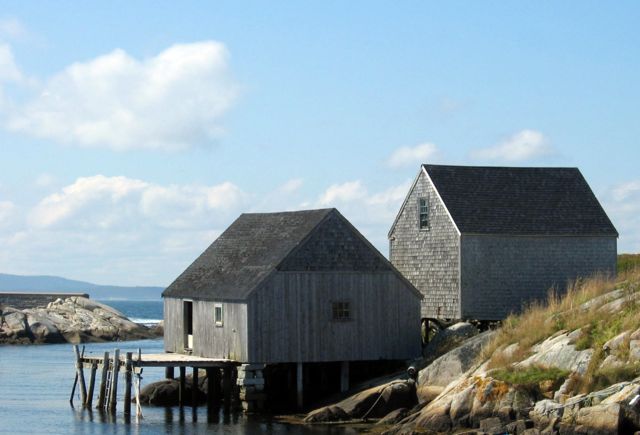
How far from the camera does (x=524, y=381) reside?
36844 mm

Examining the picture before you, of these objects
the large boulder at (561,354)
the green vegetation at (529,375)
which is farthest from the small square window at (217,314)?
the large boulder at (561,354)

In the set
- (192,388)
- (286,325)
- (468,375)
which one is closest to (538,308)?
(468,375)

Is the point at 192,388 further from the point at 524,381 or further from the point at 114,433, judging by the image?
the point at 524,381

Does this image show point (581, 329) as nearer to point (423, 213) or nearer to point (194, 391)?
point (423, 213)

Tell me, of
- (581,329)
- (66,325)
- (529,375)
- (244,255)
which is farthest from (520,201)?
(66,325)

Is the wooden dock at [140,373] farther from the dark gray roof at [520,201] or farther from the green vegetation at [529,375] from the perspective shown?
the dark gray roof at [520,201]

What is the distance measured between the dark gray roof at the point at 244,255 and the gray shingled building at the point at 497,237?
18.7 ft

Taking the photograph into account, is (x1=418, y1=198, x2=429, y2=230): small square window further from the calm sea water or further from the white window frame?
the calm sea water

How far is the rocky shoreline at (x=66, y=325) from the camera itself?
8912 cm

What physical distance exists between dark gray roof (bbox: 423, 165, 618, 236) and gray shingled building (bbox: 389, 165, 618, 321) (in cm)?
4

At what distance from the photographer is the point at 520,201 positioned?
49.3 m

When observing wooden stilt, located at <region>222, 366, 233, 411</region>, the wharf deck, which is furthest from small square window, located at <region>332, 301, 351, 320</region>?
wooden stilt, located at <region>222, 366, 233, 411</region>

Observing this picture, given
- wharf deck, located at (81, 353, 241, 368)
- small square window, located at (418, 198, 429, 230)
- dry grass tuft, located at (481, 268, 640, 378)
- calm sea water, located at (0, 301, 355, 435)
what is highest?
small square window, located at (418, 198, 429, 230)

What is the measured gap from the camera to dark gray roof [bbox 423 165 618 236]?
158ft
